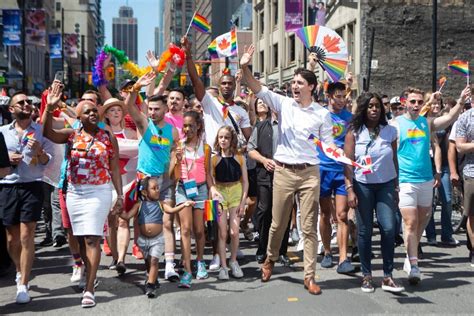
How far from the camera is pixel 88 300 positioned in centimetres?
620

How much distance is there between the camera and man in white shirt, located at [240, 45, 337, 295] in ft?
22.5

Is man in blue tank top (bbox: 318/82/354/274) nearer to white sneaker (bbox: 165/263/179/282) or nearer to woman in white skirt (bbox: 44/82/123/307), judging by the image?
white sneaker (bbox: 165/263/179/282)

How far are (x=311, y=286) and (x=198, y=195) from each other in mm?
1551

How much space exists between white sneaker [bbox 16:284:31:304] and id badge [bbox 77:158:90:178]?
4.01ft

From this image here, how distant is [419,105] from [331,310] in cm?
252

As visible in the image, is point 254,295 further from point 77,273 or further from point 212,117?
point 212,117

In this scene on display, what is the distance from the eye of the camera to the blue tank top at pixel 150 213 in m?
6.70

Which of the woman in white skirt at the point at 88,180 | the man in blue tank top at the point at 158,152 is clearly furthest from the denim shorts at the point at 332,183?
the woman in white skirt at the point at 88,180

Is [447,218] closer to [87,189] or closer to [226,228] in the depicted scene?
[226,228]

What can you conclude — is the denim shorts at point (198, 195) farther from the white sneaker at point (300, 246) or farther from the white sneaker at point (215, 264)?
the white sneaker at point (300, 246)

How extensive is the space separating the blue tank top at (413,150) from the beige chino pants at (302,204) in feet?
3.28

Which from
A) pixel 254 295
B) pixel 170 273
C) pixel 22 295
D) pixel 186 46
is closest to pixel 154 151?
pixel 186 46

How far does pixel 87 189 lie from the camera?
250 inches

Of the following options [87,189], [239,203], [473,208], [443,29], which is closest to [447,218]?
[473,208]
